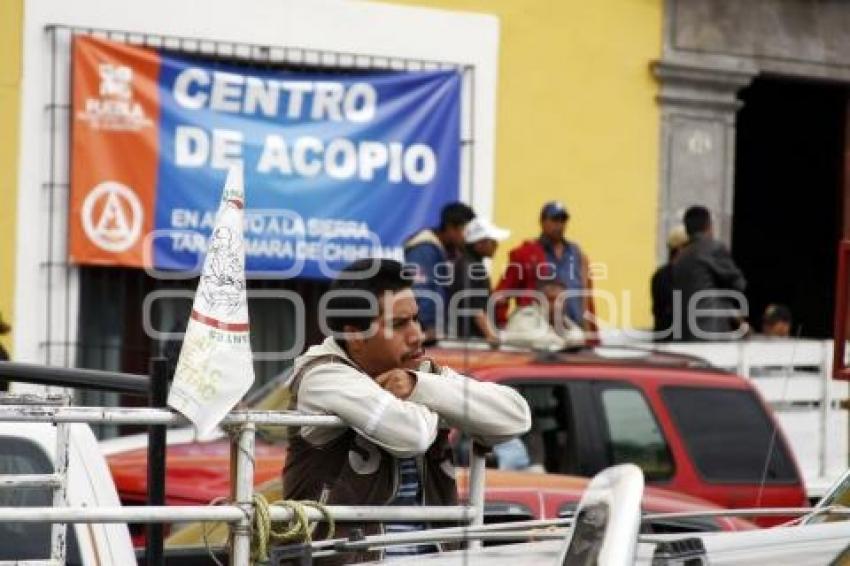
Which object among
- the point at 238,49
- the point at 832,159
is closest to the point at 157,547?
the point at 238,49

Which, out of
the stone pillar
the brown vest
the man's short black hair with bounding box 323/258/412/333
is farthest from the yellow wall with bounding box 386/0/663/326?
the brown vest

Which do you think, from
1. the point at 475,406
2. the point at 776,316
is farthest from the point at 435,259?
the point at 475,406

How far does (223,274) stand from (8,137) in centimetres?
1003

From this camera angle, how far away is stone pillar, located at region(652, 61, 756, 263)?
18.1 m

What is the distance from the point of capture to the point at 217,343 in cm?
523

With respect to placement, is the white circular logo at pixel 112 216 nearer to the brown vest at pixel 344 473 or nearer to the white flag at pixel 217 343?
the brown vest at pixel 344 473

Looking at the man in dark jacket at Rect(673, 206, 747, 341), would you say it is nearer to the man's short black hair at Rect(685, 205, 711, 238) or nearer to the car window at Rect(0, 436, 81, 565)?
the man's short black hair at Rect(685, 205, 711, 238)

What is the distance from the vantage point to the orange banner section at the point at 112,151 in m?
15.2

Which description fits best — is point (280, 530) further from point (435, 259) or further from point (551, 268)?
point (551, 268)

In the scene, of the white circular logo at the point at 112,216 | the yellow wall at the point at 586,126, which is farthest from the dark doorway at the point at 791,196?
the white circular logo at the point at 112,216

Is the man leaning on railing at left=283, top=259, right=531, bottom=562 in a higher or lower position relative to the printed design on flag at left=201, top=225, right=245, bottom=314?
lower

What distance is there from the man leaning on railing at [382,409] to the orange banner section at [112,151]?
9.11 meters

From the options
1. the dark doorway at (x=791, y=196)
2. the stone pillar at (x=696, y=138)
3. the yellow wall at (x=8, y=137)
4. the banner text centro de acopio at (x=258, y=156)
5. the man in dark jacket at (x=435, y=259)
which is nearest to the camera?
the man in dark jacket at (x=435, y=259)

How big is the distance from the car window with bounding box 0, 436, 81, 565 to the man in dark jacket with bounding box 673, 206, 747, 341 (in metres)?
10.0
